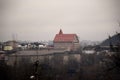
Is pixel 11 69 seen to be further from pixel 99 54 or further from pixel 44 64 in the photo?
pixel 99 54

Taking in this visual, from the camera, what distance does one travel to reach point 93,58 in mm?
5402

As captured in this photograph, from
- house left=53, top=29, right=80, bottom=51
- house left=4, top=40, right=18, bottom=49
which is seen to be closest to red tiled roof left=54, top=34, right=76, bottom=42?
house left=53, top=29, right=80, bottom=51

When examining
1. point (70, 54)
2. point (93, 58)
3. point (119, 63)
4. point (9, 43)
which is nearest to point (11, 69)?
point (9, 43)

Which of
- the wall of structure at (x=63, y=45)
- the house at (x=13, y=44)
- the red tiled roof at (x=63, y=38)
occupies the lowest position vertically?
the wall of structure at (x=63, y=45)

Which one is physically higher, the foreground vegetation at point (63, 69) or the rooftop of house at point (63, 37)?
the rooftop of house at point (63, 37)

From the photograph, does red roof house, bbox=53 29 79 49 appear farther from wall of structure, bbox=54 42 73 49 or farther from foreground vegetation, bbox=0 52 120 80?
foreground vegetation, bbox=0 52 120 80

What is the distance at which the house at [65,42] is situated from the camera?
5.79 metres

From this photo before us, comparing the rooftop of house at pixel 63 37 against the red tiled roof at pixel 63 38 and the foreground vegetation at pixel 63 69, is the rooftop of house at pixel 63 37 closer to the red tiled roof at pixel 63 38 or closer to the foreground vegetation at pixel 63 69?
the red tiled roof at pixel 63 38

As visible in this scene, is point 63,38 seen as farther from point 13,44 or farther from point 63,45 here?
point 13,44

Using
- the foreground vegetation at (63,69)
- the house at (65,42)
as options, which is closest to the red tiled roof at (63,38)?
the house at (65,42)

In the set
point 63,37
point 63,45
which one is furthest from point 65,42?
point 63,37

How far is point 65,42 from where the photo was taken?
20.2ft

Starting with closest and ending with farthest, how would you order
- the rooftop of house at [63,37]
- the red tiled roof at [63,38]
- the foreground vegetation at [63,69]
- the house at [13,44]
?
the foreground vegetation at [63,69] → the rooftop of house at [63,37] → the red tiled roof at [63,38] → the house at [13,44]

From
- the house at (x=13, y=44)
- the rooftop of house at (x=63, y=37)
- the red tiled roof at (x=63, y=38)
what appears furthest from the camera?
the house at (x=13, y=44)
